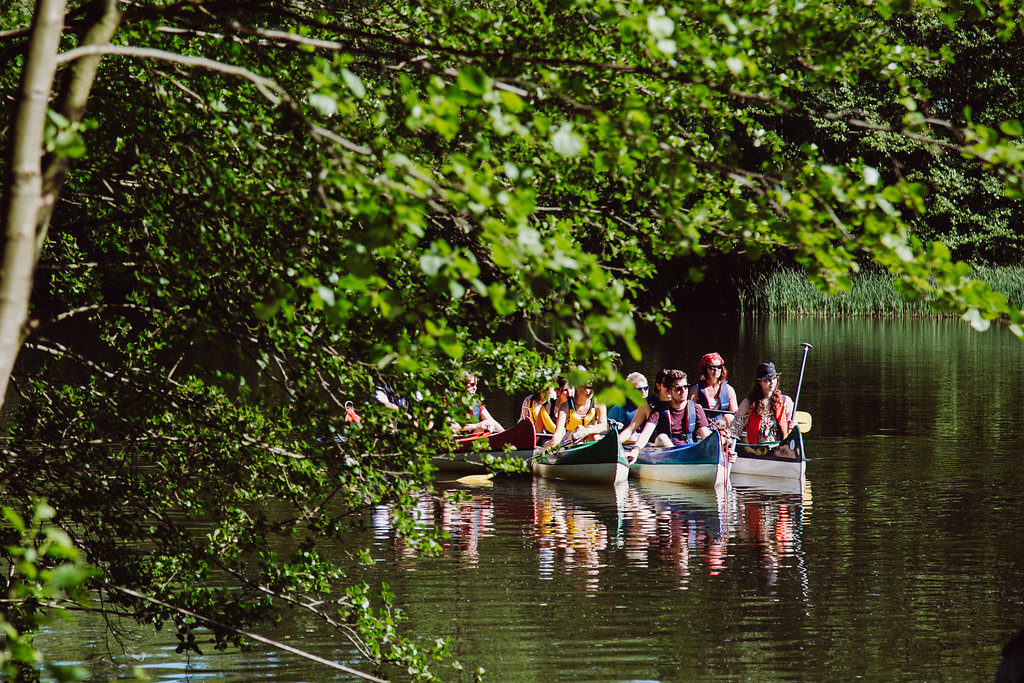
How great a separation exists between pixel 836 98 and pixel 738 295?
9.96 m

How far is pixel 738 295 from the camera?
164 ft

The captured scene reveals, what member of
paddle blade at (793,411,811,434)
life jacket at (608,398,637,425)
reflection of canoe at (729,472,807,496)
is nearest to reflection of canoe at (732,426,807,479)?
reflection of canoe at (729,472,807,496)

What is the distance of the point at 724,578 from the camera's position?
9.59m

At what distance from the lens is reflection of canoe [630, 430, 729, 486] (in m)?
14.5

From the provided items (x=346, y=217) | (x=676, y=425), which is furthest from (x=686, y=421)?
(x=346, y=217)

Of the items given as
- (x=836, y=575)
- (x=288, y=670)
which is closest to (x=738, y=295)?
A: (x=836, y=575)

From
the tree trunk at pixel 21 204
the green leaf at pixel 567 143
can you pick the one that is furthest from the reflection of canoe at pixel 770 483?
the tree trunk at pixel 21 204

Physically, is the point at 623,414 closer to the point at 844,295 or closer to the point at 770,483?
the point at 770,483

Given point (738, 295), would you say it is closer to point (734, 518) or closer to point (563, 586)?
point (734, 518)

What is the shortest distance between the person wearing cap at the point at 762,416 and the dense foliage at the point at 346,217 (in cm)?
925

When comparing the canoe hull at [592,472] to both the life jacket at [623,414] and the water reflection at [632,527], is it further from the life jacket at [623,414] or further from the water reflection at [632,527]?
the life jacket at [623,414]

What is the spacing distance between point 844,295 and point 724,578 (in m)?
32.4

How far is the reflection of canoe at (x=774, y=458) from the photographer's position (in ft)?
48.0

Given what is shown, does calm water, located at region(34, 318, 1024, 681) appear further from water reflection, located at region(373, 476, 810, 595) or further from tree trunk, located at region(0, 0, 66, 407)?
tree trunk, located at region(0, 0, 66, 407)
